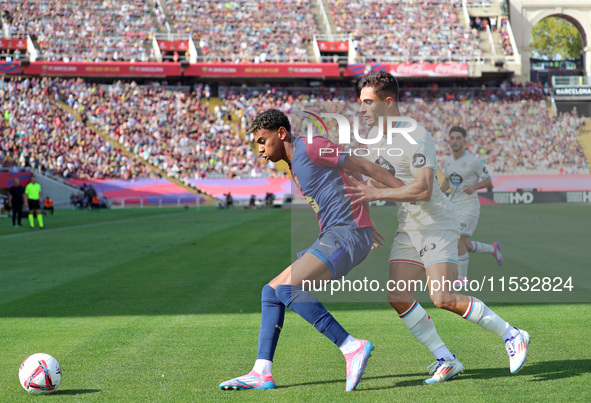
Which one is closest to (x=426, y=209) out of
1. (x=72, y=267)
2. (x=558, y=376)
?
(x=558, y=376)

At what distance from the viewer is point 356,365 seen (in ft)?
17.4

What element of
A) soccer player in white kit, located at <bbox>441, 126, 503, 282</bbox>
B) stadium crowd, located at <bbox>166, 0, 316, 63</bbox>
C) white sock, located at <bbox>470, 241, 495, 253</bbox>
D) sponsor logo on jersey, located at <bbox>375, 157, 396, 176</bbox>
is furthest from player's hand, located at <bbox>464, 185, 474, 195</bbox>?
stadium crowd, located at <bbox>166, 0, 316, 63</bbox>

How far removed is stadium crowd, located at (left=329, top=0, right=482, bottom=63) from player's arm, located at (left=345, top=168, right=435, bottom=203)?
5394 centimetres

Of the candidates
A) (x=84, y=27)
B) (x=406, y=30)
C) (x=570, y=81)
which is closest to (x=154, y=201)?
(x=84, y=27)

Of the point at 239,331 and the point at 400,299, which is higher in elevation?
the point at 400,299

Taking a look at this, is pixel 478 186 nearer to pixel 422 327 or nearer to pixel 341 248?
pixel 422 327

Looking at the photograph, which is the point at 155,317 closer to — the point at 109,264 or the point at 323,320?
the point at 323,320

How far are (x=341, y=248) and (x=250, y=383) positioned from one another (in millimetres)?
1199

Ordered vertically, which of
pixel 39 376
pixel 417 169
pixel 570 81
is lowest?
pixel 39 376

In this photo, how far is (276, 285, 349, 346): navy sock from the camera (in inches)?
214

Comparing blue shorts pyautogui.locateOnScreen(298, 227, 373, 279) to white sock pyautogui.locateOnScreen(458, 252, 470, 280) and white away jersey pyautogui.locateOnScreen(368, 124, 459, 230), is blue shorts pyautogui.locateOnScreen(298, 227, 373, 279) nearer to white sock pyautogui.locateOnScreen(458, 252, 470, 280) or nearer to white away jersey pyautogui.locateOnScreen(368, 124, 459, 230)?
white away jersey pyautogui.locateOnScreen(368, 124, 459, 230)

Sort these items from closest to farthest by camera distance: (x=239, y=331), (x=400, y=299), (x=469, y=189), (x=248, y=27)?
(x=400, y=299) < (x=239, y=331) < (x=469, y=189) < (x=248, y=27)

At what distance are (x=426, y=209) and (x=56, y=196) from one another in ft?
148

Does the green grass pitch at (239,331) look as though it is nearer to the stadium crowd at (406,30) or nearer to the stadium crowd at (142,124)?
the stadium crowd at (142,124)
